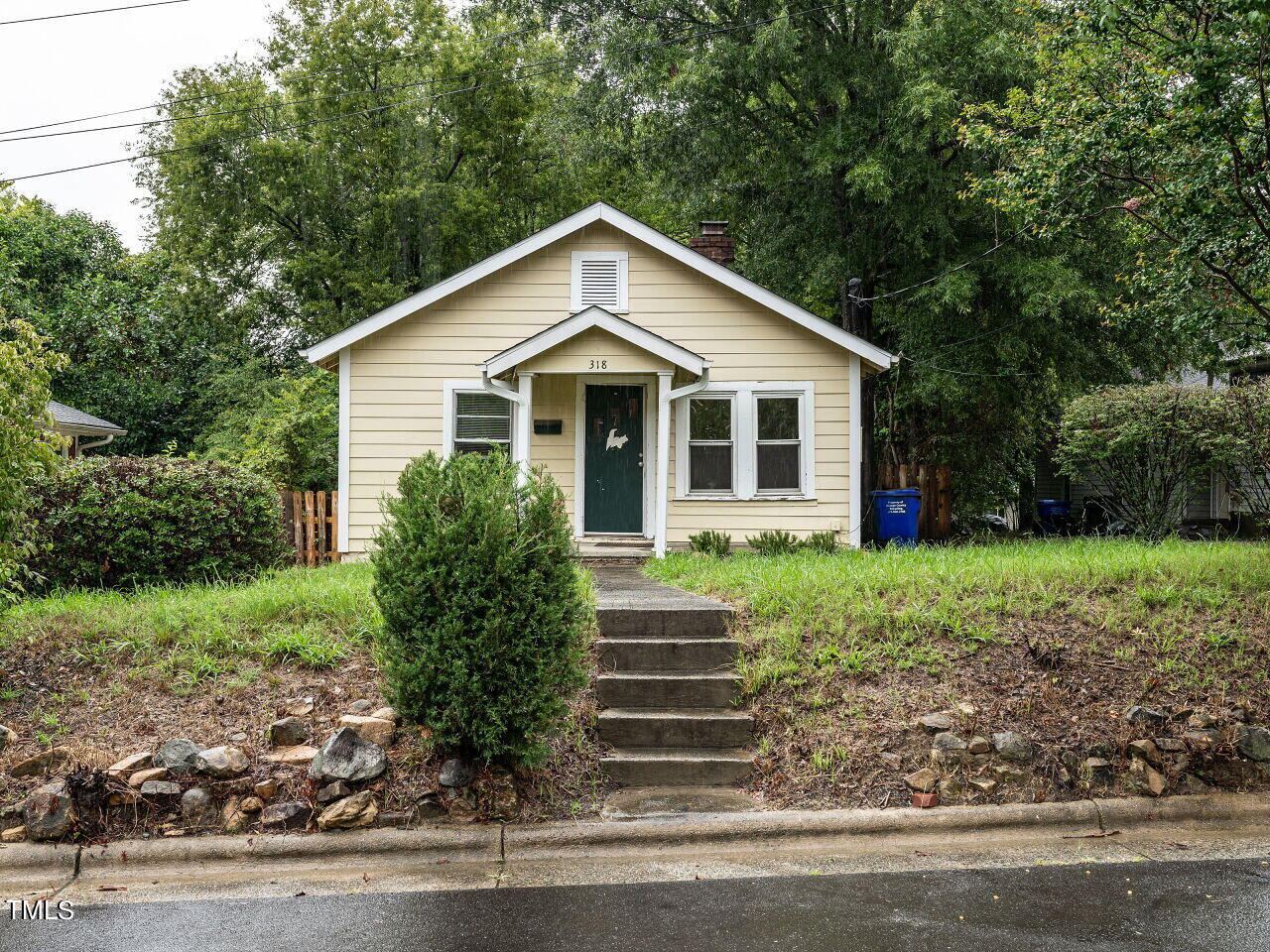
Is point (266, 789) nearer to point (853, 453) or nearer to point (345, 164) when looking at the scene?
point (853, 453)

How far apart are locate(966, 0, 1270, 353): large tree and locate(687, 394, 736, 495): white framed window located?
16.7ft

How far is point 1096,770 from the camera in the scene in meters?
5.45

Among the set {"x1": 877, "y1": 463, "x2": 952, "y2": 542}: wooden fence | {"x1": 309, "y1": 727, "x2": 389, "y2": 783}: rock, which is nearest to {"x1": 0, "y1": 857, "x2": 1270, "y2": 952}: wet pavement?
{"x1": 309, "y1": 727, "x2": 389, "y2": 783}: rock

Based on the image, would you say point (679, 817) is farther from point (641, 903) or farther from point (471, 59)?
point (471, 59)

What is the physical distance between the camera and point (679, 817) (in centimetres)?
511

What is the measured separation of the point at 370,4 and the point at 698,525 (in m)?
20.2

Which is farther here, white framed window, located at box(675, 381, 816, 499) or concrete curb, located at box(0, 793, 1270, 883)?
white framed window, located at box(675, 381, 816, 499)

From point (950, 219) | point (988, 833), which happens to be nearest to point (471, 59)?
point (950, 219)

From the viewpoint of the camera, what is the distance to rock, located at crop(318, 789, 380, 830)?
4.93 metres

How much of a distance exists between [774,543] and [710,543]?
0.85 m

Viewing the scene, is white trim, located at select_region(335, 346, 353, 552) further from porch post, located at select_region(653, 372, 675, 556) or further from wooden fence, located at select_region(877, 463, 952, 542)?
wooden fence, located at select_region(877, 463, 952, 542)

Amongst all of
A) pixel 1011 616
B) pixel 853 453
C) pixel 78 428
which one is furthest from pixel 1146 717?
pixel 78 428

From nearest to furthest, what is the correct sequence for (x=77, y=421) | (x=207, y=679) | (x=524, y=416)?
(x=207, y=679), (x=524, y=416), (x=77, y=421)

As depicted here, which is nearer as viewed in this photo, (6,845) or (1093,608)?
(6,845)
